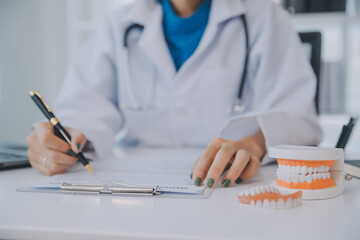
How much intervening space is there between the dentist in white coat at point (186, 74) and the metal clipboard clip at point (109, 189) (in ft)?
1.17

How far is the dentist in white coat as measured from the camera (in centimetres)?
105

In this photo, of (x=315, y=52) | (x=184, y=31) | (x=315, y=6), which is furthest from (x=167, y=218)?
(x=315, y=6)

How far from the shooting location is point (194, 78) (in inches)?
43.2

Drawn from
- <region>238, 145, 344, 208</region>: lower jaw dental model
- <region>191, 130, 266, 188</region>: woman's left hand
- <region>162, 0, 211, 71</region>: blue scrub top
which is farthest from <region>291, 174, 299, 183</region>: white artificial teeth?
<region>162, 0, 211, 71</region>: blue scrub top

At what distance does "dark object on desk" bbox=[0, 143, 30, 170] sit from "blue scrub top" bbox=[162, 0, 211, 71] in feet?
1.60

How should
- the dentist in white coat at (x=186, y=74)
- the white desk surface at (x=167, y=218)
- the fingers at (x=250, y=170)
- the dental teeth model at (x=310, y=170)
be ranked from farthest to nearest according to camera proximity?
the dentist in white coat at (x=186, y=74), the fingers at (x=250, y=170), the dental teeth model at (x=310, y=170), the white desk surface at (x=167, y=218)

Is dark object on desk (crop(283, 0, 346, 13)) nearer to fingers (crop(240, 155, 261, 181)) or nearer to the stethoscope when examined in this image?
the stethoscope

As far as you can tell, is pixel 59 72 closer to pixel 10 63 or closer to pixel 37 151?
pixel 10 63

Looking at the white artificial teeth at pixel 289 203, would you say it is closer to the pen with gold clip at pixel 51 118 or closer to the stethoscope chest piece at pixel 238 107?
the pen with gold clip at pixel 51 118

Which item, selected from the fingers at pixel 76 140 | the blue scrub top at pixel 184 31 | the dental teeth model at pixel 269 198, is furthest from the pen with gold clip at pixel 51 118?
the blue scrub top at pixel 184 31

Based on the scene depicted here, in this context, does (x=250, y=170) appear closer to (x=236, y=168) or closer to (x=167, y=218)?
(x=236, y=168)

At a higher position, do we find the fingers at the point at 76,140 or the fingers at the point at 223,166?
the fingers at the point at 76,140

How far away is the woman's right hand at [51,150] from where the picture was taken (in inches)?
29.2

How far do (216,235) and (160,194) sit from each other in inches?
7.2
